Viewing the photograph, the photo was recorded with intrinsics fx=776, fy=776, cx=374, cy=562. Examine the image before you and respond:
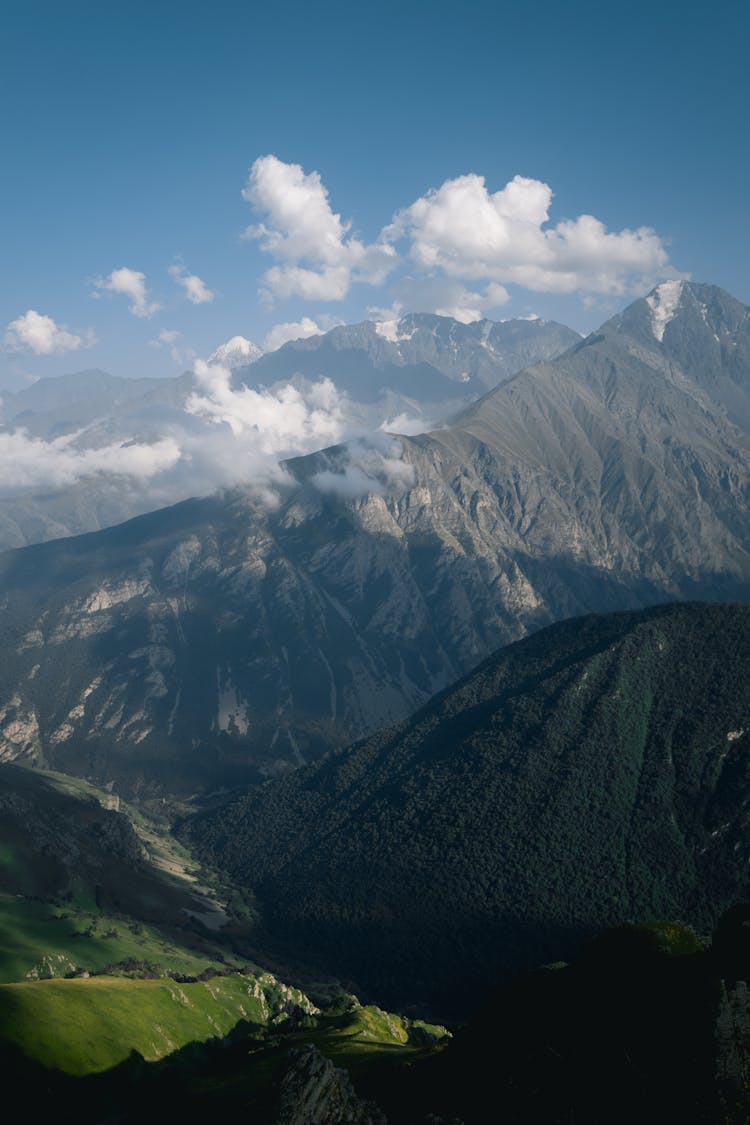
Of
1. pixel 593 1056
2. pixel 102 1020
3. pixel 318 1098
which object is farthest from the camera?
pixel 102 1020

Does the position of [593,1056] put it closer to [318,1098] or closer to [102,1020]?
[318,1098]

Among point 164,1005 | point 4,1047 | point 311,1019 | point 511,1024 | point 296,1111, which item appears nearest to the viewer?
point 296,1111

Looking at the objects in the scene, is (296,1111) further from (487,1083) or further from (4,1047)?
(4,1047)

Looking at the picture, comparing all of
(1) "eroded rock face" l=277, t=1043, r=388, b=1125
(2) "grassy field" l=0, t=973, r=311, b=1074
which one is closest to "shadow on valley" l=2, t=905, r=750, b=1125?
(1) "eroded rock face" l=277, t=1043, r=388, b=1125

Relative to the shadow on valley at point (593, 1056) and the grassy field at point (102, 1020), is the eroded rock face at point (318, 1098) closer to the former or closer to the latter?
the shadow on valley at point (593, 1056)

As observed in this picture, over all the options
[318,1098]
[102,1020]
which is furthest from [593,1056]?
[102,1020]

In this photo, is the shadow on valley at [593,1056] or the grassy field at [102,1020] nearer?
the shadow on valley at [593,1056]

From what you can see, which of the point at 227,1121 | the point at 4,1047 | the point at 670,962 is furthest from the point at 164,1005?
the point at 670,962

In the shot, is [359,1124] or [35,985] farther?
[35,985]

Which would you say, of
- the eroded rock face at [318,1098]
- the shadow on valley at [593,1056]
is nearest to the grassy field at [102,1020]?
the shadow on valley at [593,1056]
